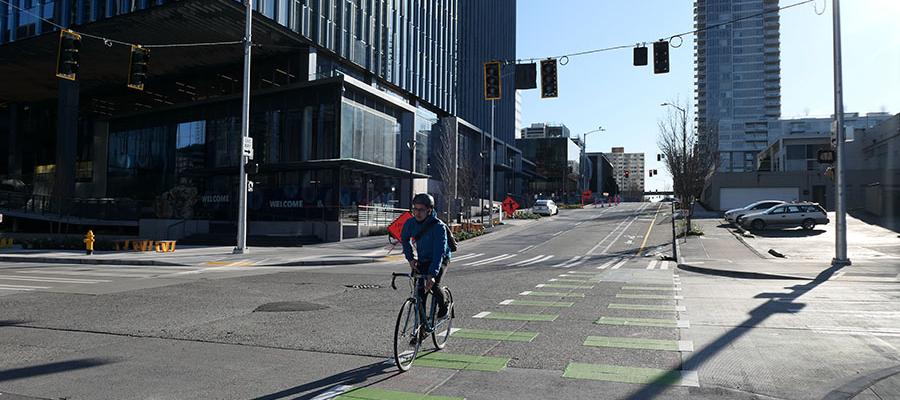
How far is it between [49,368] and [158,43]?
37569 mm

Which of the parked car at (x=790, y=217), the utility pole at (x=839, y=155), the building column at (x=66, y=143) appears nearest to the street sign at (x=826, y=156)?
Answer: the utility pole at (x=839, y=155)

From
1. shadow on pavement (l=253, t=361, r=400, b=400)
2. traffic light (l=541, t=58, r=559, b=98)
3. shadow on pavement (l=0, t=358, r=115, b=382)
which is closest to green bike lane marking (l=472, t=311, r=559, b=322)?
shadow on pavement (l=253, t=361, r=400, b=400)

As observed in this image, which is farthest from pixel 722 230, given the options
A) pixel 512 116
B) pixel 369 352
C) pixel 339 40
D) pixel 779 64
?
pixel 779 64

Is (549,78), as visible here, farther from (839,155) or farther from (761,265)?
(839,155)

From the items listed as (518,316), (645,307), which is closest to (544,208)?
(645,307)

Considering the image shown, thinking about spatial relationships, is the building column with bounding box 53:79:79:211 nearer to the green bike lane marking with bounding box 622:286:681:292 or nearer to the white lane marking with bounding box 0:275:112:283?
the white lane marking with bounding box 0:275:112:283

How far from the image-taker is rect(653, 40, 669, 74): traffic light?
773 inches

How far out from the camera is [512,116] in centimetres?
7981

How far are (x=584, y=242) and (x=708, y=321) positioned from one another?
2308 cm

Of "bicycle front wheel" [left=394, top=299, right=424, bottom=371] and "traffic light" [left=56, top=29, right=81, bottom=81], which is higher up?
"traffic light" [left=56, top=29, right=81, bottom=81]

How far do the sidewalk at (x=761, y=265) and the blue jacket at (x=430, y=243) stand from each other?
520 inches

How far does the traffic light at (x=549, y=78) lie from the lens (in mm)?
21328

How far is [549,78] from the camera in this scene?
2134 centimetres

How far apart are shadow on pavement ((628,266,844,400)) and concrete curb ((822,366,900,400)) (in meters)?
1.26
